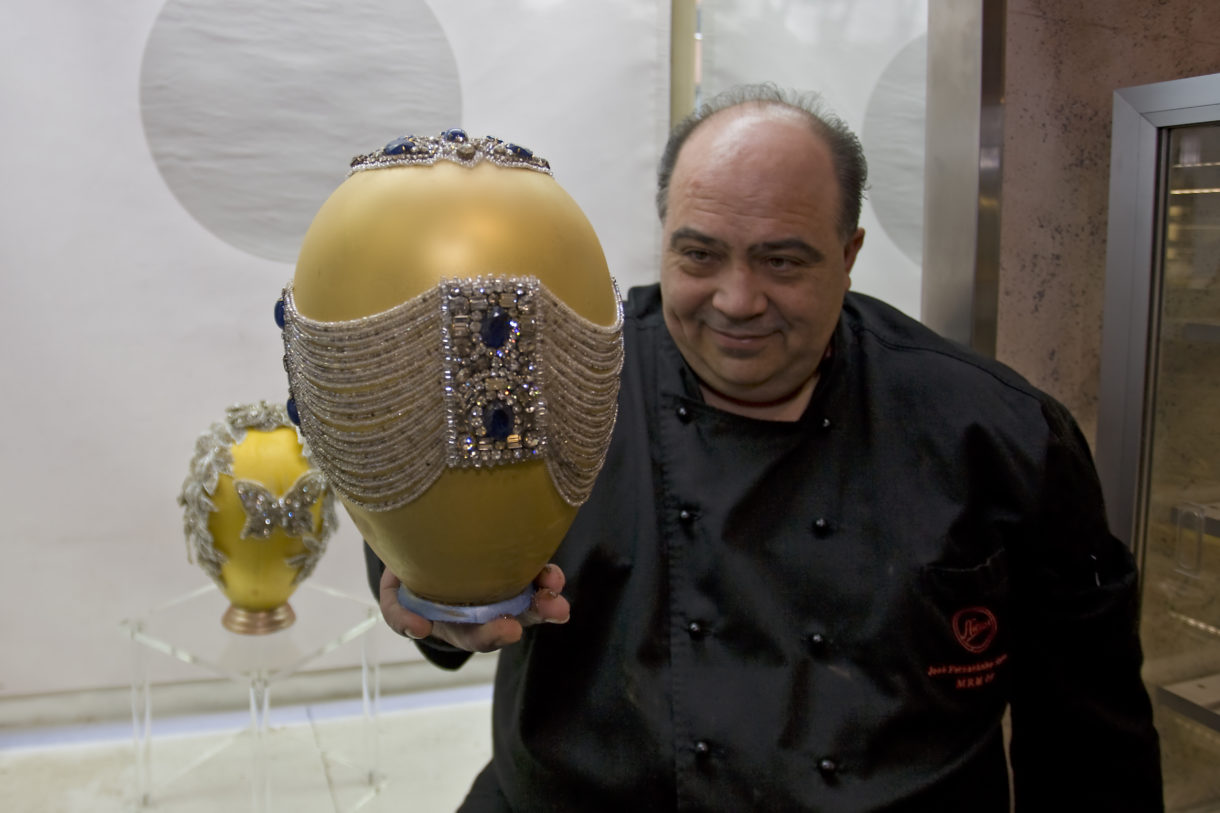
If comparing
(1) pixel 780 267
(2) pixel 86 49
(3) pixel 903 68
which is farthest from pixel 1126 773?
(2) pixel 86 49

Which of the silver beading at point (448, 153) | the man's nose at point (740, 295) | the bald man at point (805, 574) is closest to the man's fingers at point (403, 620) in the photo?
the bald man at point (805, 574)

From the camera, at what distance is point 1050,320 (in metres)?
1.57

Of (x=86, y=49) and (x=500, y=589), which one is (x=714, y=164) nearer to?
Result: (x=500, y=589)

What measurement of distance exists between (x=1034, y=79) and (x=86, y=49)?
174 cm

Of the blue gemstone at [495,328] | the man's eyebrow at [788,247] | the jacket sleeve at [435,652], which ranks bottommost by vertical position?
the jacket sleeve at [435,652]

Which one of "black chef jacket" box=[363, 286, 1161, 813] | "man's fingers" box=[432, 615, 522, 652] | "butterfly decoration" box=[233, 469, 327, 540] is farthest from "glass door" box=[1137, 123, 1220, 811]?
"butterfly decoration" box=[233, 469, 327, 540]

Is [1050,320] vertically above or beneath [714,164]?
beneath

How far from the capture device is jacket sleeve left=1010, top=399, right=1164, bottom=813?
3.82 feet

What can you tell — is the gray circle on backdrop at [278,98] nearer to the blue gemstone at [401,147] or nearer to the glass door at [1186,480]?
the blue gemstone at [401,147]

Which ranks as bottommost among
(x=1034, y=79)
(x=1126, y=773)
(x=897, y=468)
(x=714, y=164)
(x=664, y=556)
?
(x=1126, y=773)

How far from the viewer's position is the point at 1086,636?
46.0 inches

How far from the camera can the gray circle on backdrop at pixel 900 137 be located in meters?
2.03

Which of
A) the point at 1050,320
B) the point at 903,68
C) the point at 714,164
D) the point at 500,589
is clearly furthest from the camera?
the point at 903,68

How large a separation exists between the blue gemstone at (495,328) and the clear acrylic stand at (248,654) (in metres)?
1.13
